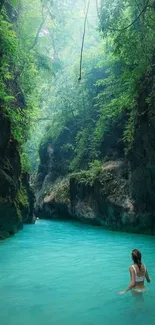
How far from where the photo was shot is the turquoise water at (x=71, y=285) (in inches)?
202

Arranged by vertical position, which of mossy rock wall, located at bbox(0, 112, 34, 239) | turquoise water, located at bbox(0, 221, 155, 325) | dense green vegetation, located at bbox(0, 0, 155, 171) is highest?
dense green vegetation, located at bbox(0, 0, 155, 171)

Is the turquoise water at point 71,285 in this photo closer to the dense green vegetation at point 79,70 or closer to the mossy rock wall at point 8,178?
the mossy rock wall at point 8,178

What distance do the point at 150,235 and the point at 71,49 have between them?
29614 millimetres

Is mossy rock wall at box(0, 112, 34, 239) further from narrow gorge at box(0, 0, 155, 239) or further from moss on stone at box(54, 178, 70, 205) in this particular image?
moss on stone at box(54, 178, 70, 205)

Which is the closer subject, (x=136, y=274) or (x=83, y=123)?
(x=136, y=274)

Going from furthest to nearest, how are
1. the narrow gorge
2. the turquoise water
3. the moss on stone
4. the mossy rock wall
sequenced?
the moss on stone
the mossy rock wall
the narrow gorge
the turquoise water

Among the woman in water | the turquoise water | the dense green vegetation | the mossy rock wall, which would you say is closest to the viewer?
the turquoise water

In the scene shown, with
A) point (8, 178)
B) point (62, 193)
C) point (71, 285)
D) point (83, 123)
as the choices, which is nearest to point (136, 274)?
point (71, 285)

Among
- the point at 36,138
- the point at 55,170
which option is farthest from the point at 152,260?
the point at 36,138

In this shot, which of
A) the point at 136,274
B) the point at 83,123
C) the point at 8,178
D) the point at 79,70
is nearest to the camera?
the point at 136,274

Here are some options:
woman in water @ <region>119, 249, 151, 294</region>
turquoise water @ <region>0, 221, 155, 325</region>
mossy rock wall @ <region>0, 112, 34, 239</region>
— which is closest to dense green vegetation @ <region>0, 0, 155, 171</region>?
mossy rock wall @ <region>0, 112, 34, 239</region>

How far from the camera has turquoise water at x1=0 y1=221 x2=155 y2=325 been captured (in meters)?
5.13

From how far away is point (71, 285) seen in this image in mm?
7094

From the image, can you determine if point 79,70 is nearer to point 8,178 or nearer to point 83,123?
point 83,123
